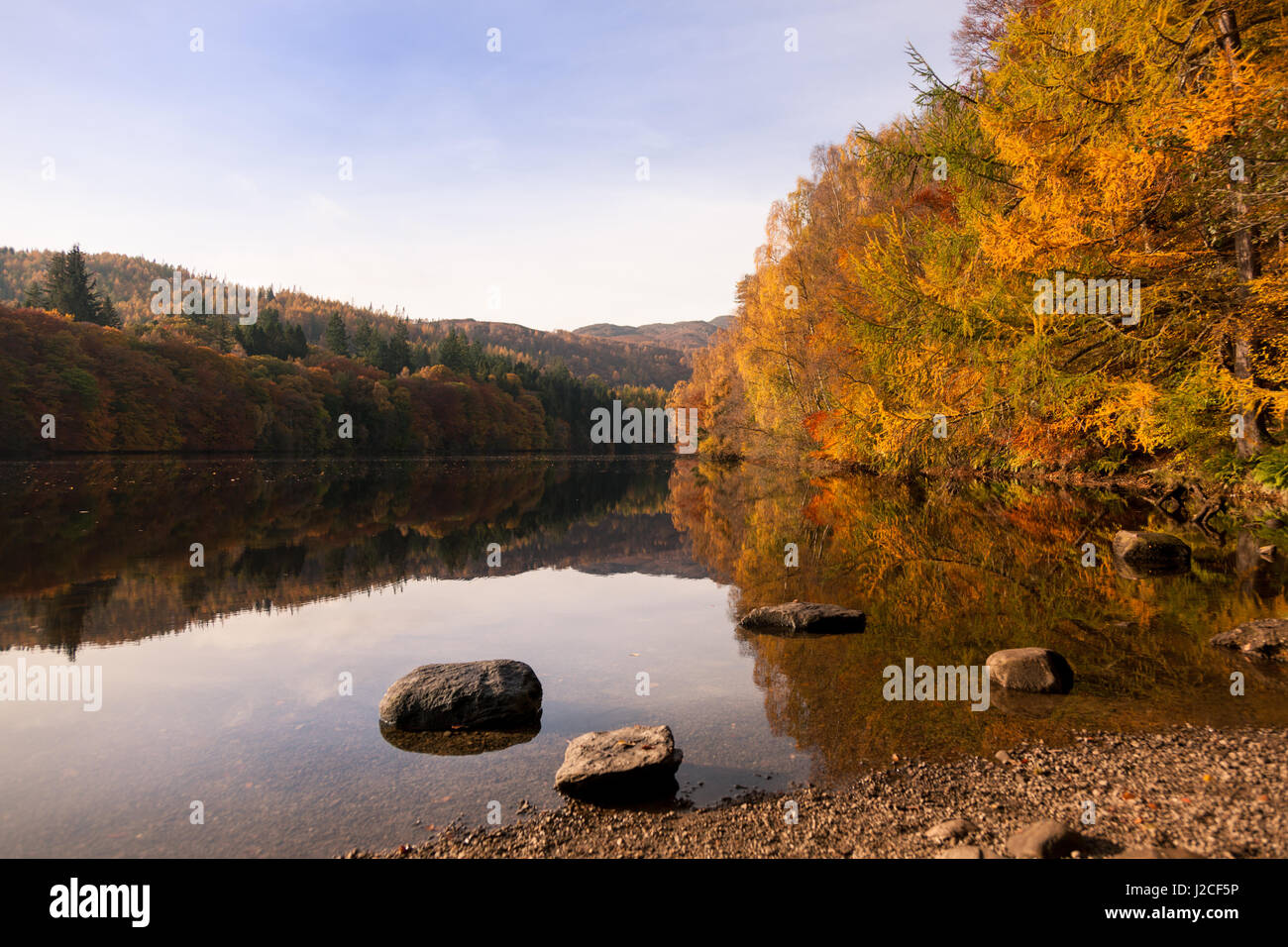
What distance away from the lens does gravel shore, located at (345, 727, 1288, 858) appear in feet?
13.8

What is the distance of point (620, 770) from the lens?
528 cm

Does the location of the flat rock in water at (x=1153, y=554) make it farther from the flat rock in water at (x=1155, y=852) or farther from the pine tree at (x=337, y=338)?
the pine tree at (x=337, y=338)

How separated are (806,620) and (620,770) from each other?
5.19 metres

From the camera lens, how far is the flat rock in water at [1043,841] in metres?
3.93

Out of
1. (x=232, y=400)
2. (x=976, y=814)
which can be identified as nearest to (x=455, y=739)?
(x=976, y=814)

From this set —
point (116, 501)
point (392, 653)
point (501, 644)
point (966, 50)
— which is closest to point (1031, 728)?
point (501, 644)

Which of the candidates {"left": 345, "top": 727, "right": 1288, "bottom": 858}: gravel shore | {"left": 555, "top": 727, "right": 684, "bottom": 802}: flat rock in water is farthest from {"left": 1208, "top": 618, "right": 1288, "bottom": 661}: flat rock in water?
{"left": 555, "top": 727, "right": 684, "bottom": 802}: flat rock in water

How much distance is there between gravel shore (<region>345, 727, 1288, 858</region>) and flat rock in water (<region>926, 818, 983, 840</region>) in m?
0.04

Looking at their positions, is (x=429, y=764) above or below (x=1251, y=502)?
below

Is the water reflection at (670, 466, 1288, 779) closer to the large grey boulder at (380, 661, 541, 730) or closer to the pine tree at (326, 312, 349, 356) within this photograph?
the large grey boulder at (380, 661, 541, 730)

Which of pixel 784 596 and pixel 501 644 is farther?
pixel 784 596

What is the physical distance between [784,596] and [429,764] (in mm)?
7545

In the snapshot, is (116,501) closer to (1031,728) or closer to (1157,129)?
(1031,728)

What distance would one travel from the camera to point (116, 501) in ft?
87.3
